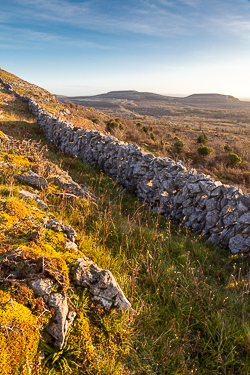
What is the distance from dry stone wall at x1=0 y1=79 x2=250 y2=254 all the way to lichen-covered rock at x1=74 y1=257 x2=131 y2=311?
3.00 m

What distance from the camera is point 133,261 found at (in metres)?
3.56

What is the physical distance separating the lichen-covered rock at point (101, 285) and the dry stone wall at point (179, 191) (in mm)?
2998

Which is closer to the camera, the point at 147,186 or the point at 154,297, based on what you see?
the point at 154,297

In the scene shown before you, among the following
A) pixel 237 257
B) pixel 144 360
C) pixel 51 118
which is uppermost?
pixel 51 118

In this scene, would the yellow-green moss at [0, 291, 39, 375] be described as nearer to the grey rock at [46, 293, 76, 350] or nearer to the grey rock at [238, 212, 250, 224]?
the grey rock at [46, 293, 76, 350]

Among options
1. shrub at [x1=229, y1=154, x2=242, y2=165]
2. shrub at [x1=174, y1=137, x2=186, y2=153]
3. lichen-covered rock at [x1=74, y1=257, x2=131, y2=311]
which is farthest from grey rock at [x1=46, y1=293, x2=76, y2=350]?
shrub at [x1=174, y1=137, x2=186, y2=153]

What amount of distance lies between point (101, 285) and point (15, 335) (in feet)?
3.12

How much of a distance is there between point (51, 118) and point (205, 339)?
47.3 ft

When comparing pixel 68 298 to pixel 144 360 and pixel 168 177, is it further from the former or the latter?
pixel 168 177

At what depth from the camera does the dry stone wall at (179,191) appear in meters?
5.16

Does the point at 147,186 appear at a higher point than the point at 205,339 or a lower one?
higher

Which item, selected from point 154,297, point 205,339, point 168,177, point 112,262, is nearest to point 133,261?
point 112,262

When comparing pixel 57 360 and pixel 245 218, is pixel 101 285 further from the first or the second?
pixel 245 218

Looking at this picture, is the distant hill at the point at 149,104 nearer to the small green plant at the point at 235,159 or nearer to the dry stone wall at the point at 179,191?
the small green plant at the point at 235,159
